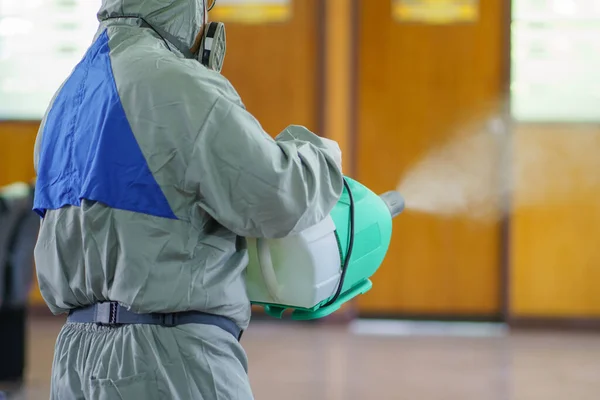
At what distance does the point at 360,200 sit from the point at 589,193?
387 cm

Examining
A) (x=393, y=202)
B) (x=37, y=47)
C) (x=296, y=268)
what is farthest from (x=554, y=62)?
(x=296, y=268)

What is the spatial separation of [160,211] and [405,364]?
311 cm

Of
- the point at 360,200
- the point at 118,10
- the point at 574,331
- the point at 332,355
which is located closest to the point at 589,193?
the point at 574,331

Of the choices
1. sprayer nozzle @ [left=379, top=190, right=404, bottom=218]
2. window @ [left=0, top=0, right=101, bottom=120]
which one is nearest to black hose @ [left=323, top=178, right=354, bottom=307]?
sprayer nozzle @ [left=379, top=190, right=404, bottom=218]

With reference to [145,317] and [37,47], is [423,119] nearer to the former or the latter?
[37,47]

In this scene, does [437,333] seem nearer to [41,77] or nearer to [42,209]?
[41,77]

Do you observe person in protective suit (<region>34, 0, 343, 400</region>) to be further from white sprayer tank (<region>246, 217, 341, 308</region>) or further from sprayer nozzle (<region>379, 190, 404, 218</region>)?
sprayer nozzle (<region>379, 190, 404, 218</region>)

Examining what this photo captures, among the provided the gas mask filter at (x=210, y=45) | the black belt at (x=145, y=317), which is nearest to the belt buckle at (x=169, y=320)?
the black belt at (x=145, y=317)

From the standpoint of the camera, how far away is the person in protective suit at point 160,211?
1290 millimetres

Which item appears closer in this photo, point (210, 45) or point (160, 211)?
point (160, 211)

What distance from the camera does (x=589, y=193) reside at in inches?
199

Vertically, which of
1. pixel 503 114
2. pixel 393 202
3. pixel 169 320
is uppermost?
pixel 393 202

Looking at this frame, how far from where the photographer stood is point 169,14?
1.46 m

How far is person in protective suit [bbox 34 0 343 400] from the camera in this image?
4.23ft
